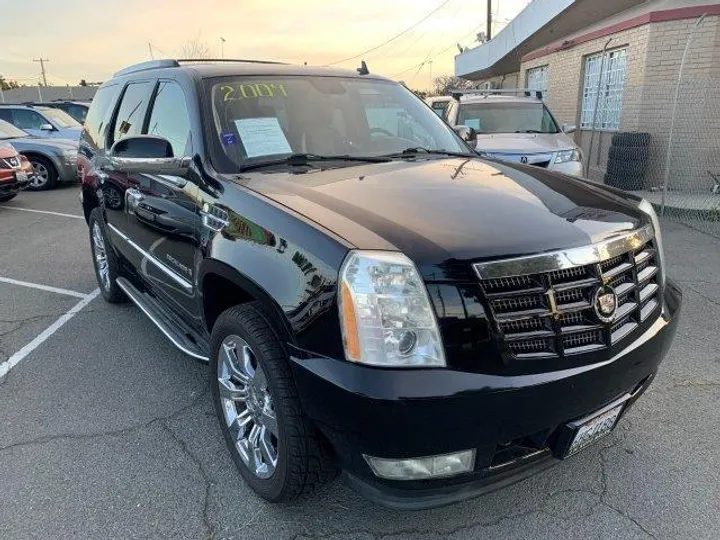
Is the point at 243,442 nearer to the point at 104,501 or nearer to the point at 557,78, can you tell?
the point at 104,501

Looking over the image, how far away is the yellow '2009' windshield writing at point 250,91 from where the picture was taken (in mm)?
3148

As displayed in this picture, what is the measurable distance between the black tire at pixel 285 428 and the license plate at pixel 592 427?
93cm

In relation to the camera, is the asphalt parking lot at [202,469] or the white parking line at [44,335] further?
the white parking line at [44,335]

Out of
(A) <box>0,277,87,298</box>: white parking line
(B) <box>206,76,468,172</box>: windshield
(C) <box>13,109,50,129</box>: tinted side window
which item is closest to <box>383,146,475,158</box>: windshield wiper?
(B) <box>206,76,468,172</box>: windshield

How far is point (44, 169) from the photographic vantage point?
12688mm

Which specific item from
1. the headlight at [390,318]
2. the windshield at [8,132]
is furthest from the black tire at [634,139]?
the windshield at [8,132]

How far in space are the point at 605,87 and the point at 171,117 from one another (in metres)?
11.8

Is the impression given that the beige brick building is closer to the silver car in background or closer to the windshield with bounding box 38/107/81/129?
the silver car in background

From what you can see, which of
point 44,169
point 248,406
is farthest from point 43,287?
point 44,169

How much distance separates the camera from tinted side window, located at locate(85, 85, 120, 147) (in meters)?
4.64

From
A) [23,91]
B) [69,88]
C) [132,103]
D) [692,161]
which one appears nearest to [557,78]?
[692,161]

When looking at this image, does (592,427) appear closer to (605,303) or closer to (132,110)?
(605,303)

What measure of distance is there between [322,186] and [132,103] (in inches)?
90.8

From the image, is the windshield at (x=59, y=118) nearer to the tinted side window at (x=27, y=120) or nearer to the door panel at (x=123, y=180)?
the tinted side window at (x=27, y=120)
